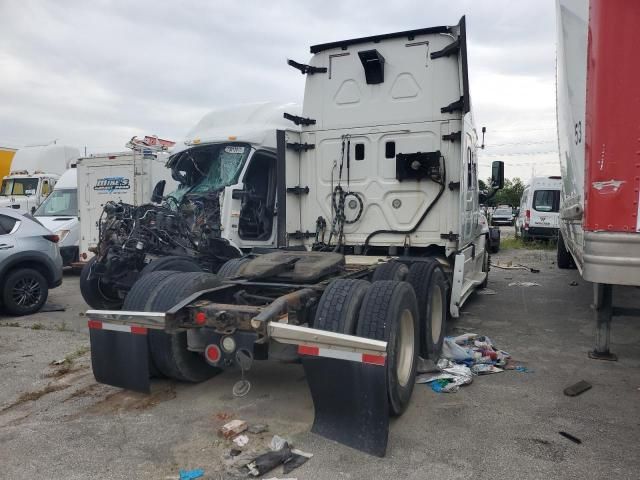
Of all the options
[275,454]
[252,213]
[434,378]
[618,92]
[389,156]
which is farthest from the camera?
[252,213]

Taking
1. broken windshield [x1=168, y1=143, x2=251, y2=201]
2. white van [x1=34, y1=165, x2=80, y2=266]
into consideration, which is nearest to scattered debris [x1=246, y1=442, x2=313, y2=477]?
broken windshield [x1=168, y1=143, x2=251, y2=201]

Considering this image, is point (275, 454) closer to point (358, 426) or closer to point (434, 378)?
point (358, 426)

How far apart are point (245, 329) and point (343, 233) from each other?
11.5ft

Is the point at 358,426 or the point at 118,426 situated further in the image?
the point at 118,426

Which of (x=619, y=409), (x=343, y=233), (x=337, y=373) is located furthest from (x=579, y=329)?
(x=337, y=373)

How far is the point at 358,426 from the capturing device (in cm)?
357

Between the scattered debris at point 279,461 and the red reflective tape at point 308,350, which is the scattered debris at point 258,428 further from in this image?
the red reflective tape at point 308,350

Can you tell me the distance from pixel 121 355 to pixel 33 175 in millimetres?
13849

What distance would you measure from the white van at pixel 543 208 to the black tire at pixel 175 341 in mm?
17960

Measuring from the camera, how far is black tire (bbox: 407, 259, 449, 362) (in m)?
5.29

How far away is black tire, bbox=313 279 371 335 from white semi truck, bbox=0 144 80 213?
13.1 meters

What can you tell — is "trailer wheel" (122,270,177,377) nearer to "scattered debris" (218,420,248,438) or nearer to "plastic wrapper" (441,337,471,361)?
"scattered debris" (218,420,248,438)

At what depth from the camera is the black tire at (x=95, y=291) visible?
7270 mm

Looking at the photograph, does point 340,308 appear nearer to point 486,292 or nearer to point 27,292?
point 27,292
